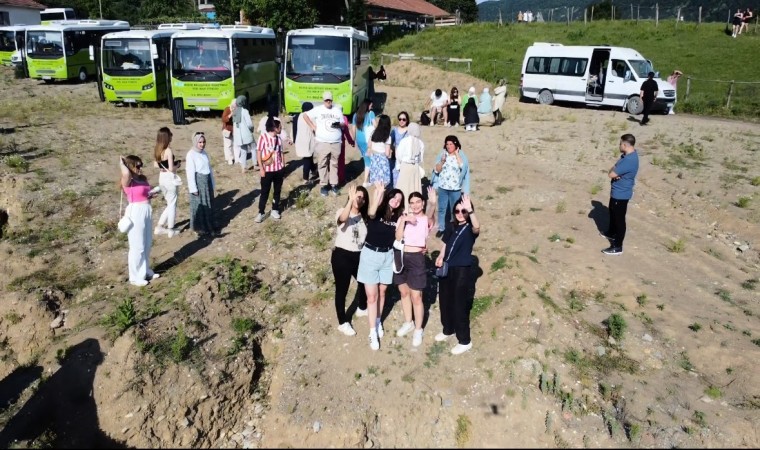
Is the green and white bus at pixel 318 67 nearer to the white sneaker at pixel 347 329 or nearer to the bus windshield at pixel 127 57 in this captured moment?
the bus windshield at pixel 127 57

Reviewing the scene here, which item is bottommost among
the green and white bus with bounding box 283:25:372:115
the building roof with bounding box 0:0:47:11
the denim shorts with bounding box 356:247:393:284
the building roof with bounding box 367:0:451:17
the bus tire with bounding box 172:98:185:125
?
the denim shorts with bounding box 356:247:393:284

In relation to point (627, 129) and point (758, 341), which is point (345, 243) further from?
point (627, 129)

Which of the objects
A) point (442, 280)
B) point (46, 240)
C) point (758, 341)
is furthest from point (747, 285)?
point (46, 240)

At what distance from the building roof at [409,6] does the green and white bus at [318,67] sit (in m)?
34.2

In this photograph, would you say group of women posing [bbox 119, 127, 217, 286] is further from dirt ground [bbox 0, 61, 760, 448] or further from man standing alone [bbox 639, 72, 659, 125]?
man standing alone [bbox 639, 72, 659, 125]

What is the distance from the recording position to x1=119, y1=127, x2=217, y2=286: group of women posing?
703cm

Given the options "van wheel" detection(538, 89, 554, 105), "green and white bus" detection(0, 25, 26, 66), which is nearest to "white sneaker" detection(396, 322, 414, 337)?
"van wheel" detection(538, 89, 554, 105)

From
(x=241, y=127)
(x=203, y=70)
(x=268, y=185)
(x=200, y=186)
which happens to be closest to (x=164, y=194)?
(x=200, y=186)

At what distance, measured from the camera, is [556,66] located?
2233cm

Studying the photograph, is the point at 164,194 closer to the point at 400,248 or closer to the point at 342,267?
the point at 342,267

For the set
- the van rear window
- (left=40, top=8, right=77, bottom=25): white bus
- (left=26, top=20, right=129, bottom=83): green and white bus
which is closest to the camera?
the van rear window

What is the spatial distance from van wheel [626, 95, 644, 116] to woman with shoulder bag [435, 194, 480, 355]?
57.1 ft

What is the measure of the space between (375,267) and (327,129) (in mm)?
4488

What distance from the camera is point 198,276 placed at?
24.5 ft
